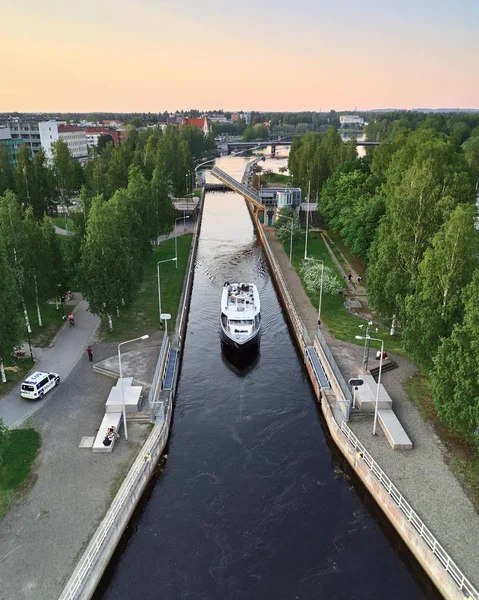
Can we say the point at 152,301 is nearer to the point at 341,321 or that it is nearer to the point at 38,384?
the point at 341,321

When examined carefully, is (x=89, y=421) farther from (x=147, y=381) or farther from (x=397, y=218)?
(x=397, y=218)

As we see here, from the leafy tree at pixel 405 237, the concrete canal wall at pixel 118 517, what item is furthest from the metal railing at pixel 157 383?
the leafy tree at pixel 405 237

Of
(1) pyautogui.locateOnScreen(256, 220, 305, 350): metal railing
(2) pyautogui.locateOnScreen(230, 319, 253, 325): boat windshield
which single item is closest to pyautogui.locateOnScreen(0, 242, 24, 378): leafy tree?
(2) pyautogui.locateOnScreen(230, 319, 253, 325): boat windshield

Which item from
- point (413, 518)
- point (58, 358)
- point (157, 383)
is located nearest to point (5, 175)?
point (58, 358)

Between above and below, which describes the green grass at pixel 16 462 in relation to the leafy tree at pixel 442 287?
below

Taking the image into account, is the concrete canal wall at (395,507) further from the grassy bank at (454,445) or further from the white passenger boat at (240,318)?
the white passenger boat at (240,318)
